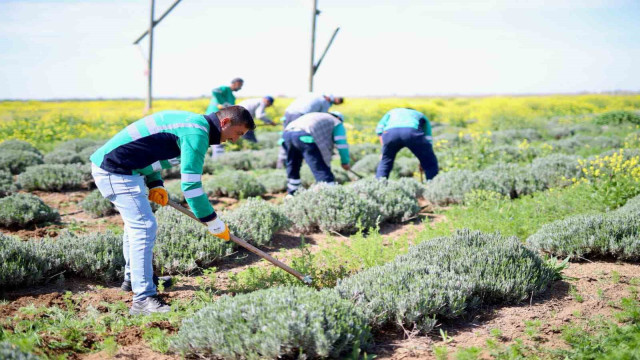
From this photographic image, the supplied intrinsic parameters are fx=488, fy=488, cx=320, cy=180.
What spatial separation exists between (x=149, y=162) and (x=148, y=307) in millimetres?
1093

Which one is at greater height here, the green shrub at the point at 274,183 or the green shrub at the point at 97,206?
the green shrub at the point at 274,183

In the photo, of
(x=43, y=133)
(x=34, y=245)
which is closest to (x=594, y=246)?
(x=34, y=245)

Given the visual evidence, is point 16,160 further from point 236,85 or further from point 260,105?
point 260,105

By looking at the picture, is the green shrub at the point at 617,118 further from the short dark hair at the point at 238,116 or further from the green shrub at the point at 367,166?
the short dark hair at the point at 238,116

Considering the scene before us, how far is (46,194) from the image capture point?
28.7 feet

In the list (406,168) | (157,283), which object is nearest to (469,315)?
(157,283)

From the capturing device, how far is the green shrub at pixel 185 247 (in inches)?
186

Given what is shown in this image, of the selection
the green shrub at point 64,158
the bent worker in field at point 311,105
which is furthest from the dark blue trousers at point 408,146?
the green shrub at point 64,158

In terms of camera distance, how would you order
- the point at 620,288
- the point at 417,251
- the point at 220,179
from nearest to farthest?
the point at 620,288, the point at 417,251, the point at 220,179

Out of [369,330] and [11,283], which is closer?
[369,330]

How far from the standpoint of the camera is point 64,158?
11.4 m

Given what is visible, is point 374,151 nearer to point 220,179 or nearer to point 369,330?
point 220,179

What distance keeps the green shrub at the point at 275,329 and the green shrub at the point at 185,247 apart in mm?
A: 1629

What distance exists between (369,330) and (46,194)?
7707 millimetres
